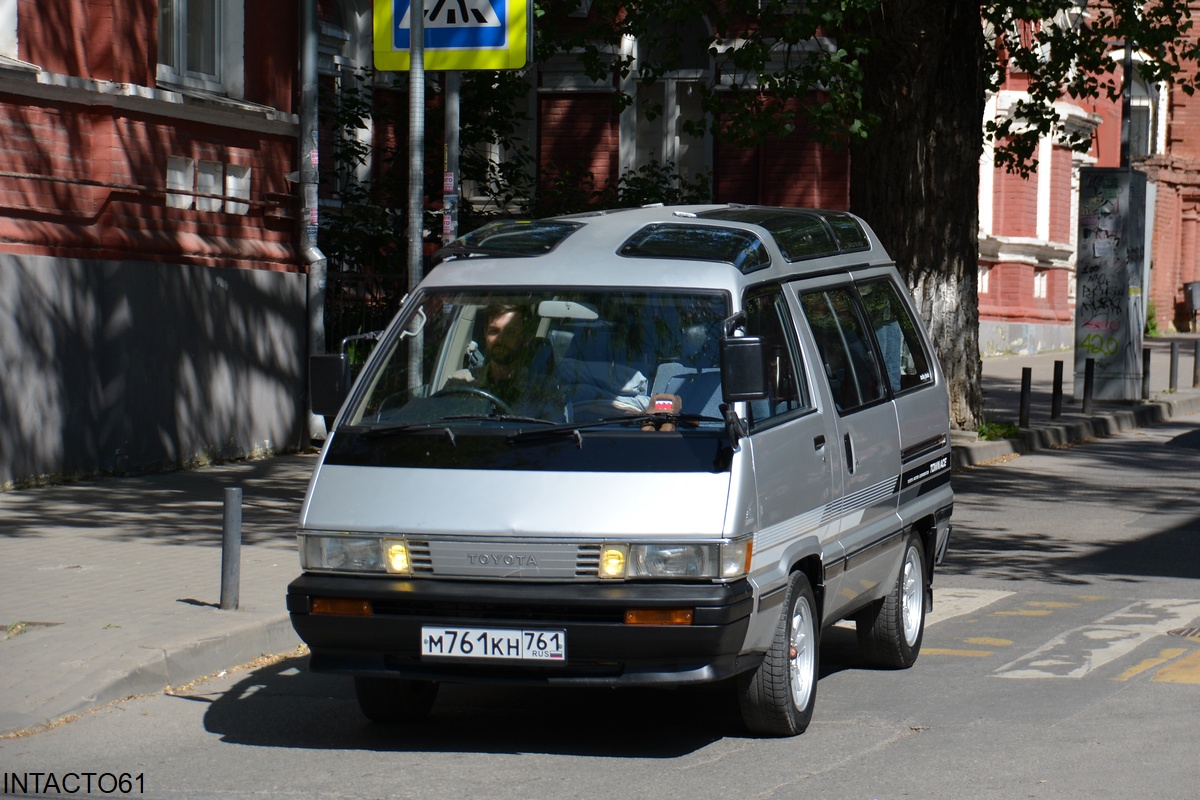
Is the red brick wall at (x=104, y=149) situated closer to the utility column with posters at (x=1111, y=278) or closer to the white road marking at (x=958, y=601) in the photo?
the white road marking at (x=958, y=601)

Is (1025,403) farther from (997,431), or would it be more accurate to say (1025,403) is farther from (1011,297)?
(1011,297)

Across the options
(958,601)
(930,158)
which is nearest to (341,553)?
(958,601)

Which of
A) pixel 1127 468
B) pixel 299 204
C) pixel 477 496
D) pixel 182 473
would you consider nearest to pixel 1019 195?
pixel 1127 468

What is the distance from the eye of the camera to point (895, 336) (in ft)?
28.6

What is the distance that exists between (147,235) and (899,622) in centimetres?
916

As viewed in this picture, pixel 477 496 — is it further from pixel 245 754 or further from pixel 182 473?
pixel 182 473

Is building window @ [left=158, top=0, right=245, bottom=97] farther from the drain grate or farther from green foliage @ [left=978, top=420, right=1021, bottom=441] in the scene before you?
the drain grate

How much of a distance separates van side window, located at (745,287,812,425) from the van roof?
0.39 ft

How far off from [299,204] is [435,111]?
9.97ft

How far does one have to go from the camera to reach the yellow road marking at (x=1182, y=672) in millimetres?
7875

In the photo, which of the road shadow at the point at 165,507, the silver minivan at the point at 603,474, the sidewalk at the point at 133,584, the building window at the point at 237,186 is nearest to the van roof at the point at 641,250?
the silver minivan at the point at 603,474

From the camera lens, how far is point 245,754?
6.69 m

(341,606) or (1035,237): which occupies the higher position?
(1035,237)

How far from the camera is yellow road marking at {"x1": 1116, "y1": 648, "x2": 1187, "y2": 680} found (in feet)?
26.3
